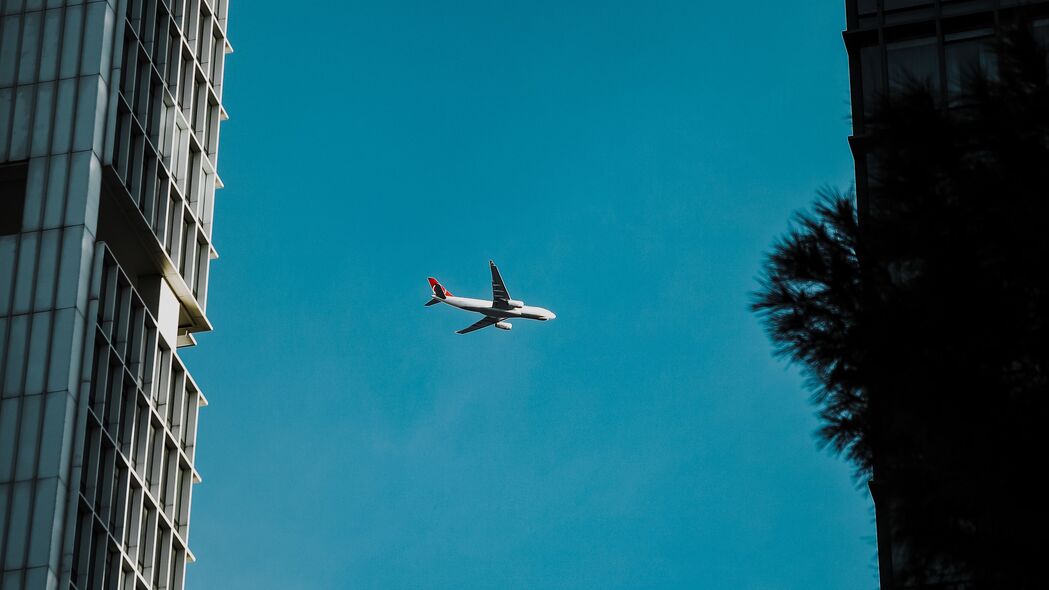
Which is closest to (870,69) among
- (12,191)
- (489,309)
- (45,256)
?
(45,256)

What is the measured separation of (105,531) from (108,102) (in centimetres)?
1721

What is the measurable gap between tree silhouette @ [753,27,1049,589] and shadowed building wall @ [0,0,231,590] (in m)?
44.6

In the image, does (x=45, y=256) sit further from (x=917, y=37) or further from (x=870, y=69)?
(x=917, y=37)

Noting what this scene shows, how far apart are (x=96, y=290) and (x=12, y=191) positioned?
6.09 meters

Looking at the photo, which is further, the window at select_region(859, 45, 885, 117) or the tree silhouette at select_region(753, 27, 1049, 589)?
the window at select_region(859, 45, 885, 117)

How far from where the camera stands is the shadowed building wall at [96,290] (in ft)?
212

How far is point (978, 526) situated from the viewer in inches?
842

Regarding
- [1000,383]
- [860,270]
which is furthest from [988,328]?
[860,270]

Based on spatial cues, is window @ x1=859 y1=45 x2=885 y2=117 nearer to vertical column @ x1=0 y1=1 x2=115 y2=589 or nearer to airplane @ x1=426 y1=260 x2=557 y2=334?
vertical column @ x1=0 y1=1 x2=115 y2=589

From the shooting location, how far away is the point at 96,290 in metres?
68.1

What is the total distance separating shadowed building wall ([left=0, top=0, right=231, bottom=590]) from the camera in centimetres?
6456

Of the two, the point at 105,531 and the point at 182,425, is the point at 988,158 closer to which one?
→ the point at 105,531

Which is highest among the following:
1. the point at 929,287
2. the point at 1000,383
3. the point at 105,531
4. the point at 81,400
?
the point at 81,400

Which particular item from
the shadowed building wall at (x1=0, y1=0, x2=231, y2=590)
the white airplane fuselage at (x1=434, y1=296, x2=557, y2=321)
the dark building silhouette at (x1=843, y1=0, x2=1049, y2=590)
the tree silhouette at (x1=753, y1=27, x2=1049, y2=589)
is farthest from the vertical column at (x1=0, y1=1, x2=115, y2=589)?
the white airplane fuselage at (x1=434, y1=296, x2=557, y2=321)
